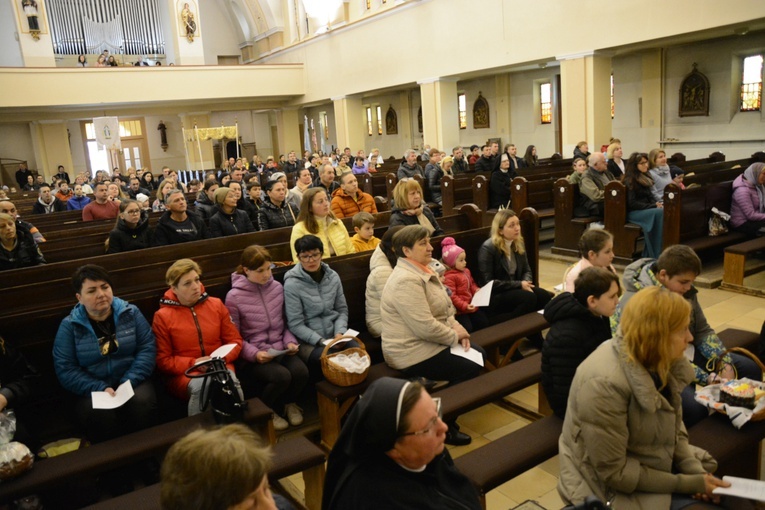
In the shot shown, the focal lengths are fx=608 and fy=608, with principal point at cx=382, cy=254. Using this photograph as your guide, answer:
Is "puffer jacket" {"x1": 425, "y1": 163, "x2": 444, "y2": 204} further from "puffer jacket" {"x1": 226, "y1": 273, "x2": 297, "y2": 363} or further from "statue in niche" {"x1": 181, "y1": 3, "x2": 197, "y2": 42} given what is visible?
"statue in niche" {"x1": 181, "y1": 3, "x2": 197, "y2": 42}

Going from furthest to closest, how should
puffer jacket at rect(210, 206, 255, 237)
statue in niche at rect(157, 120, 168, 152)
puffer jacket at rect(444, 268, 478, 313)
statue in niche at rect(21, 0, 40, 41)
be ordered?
statue in niche at rect(157, 120, 168, 152) → statue in niche at rect(21, 0, 40, 41) → puffer jacket at rect(210, 206, 255, 237) → puffer jacket at rect(444, 268, 478, 313)

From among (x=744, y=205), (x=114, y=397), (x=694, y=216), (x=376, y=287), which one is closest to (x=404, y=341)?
(x=376, y=287)

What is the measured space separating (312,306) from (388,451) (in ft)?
7.72

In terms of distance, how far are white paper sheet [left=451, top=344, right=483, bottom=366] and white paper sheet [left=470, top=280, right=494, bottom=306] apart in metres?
0.66

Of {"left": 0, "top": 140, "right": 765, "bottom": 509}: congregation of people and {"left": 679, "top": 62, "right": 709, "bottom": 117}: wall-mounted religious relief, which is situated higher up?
{"left": 679, "top": 62, "right": 709, "bottom": 117}: wall-mounted religious relief

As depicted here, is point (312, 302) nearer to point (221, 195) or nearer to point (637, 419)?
point (637, 419)

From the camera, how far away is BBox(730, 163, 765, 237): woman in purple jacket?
22.3 ft

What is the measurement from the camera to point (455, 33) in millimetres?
15359

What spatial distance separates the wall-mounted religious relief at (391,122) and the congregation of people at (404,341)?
1524cm

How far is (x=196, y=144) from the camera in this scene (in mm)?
24203

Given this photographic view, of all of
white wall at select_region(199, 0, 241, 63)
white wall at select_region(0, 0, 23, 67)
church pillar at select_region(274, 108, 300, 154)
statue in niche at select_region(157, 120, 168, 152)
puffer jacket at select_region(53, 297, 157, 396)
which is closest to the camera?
puffer jacket at select_region(53, 297, 157, 396)

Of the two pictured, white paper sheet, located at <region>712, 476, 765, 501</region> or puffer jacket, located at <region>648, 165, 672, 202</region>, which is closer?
white paper sheet, located at <region>712, 476, 765, 501</region>

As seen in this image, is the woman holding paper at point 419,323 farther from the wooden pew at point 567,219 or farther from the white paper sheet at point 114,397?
the wooden pew at point 567,219

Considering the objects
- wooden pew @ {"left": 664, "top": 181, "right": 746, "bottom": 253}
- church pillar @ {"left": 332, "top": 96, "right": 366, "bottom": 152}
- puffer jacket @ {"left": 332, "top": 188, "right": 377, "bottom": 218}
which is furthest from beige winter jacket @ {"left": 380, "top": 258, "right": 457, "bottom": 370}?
church pillar @ {"left": 332, "top": 96, "right": 366, "bottom": 152}
